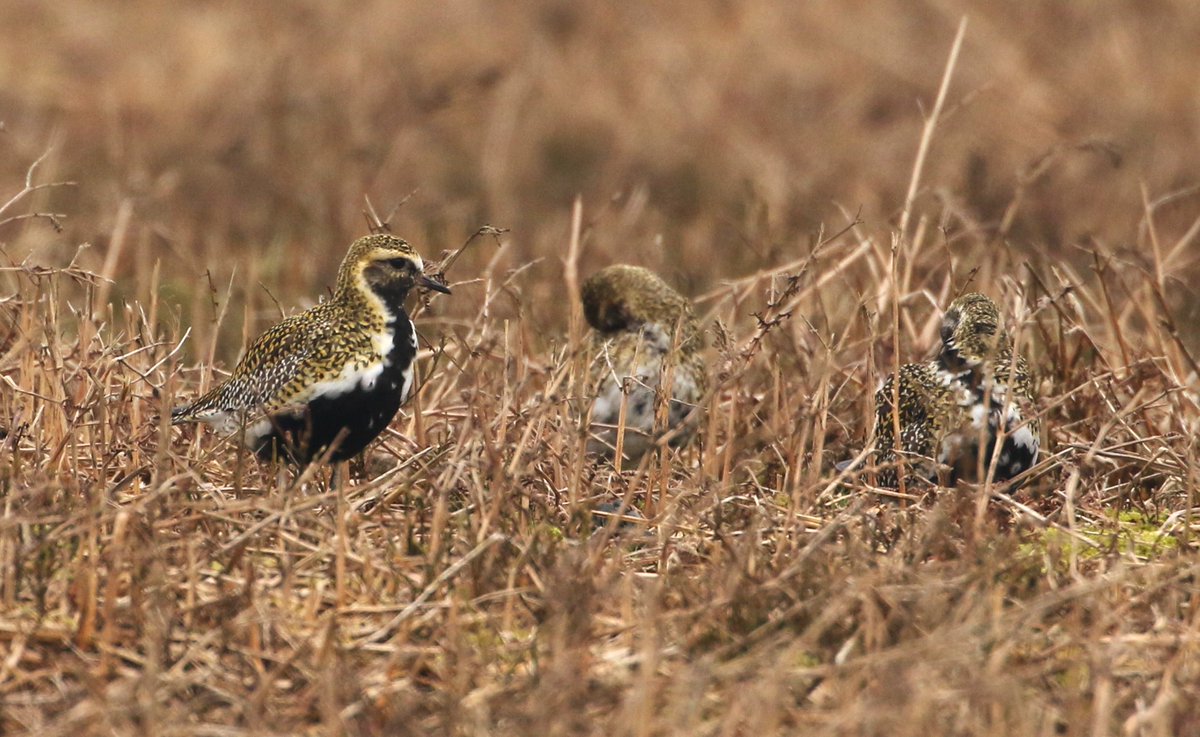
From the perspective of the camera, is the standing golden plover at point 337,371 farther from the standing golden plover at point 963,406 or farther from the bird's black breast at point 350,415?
the standing golden plover at point 963,406

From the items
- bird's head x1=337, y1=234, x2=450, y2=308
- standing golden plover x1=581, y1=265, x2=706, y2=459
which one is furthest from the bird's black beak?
standing golden plover x1=581, y1=265, x2=706, y2=459

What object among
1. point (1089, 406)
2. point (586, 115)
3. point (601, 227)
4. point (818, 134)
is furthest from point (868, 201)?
point (1089, 406)

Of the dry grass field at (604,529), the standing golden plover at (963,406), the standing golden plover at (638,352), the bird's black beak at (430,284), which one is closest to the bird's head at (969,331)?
the standing golden plover at (963,406)

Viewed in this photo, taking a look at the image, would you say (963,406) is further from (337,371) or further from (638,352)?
(337,371)

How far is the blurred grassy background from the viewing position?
37.1 feet

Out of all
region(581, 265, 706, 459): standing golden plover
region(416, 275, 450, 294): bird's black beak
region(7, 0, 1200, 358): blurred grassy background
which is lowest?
region(7, 0, 1200, 358): blurred grassy background

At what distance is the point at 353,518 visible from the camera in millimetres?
5023

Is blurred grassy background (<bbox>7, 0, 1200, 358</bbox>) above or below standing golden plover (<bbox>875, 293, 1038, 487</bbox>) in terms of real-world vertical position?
below

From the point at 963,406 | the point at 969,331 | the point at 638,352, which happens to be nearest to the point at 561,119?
the point at 638,352

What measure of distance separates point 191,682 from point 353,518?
0.86 metres

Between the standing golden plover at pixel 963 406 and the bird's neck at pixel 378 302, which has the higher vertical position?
the bird's neck at pixel 378 302

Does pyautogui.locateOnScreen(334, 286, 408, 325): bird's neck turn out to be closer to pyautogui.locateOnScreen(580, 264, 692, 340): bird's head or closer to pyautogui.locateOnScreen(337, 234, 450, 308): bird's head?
pyautogui.locateOnScreen(337, 234, 450, 308): bird's head

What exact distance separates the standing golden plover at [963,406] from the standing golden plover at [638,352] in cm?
70

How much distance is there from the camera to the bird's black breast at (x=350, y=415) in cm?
528
